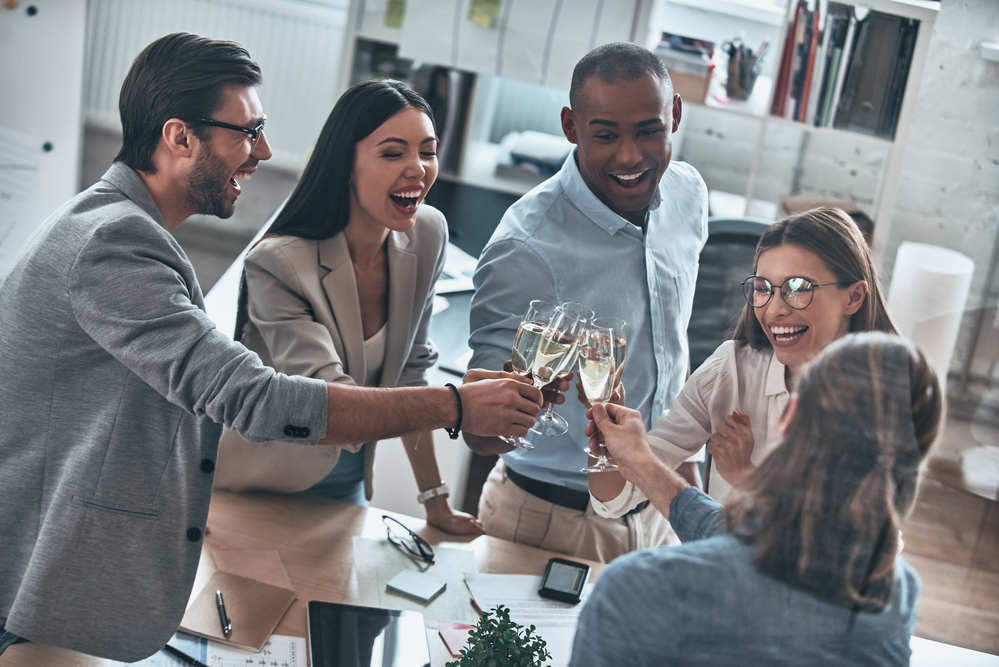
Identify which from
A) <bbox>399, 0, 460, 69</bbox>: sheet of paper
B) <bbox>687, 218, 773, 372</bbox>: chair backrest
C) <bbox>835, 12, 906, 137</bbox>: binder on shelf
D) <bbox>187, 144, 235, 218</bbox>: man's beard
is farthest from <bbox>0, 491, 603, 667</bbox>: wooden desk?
<bbox>399, 0, 460, 69</bbox>: sheet of paper

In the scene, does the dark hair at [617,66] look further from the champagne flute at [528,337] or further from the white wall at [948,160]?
the white wall at [948,160]

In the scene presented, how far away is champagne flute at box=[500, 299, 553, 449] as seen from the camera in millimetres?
1458

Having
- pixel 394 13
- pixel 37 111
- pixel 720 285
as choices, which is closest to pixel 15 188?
pixel 37 111

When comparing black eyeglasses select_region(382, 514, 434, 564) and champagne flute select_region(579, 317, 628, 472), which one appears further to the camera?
black eyeglasses select_region(382, 514, 434, 564)

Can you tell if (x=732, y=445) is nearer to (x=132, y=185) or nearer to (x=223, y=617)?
(x=223, y=617)

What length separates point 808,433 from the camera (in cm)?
93

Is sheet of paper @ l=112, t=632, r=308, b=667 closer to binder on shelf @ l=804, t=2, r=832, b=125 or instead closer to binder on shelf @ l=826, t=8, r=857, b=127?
binder on shelf @ l=826, t=8, r=857, b=127

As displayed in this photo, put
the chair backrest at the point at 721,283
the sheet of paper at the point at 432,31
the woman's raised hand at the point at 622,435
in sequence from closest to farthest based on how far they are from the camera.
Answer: the woman's raised hand at the point at 622,435, the chair backrest at the point at 721,283, the sheet of paper at the point at 432,31

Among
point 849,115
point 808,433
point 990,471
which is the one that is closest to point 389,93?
point 808,433

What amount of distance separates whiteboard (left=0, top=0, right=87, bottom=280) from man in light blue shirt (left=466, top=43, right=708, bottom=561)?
2507 mm

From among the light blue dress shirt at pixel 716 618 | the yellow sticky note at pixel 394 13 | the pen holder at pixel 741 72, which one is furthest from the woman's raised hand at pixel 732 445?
the yellow sticky note at pixel 394 13

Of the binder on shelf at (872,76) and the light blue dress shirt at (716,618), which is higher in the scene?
the binder on shelf at (872,76)

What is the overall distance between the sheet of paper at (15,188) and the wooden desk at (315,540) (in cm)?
221

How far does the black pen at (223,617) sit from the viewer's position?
1.46 meters
